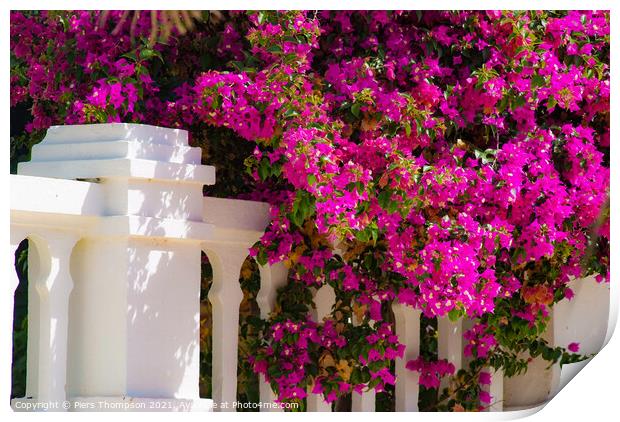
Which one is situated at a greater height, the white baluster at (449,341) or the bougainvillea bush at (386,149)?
the bougainvillea bush at (386,149)

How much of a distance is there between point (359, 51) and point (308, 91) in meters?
0.58

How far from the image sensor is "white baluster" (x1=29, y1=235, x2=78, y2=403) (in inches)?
174

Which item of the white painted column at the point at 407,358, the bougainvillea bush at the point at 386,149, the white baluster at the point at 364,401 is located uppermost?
the bougainvillea bush at the point at 386,149

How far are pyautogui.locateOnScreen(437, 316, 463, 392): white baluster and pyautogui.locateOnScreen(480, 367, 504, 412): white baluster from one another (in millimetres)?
164

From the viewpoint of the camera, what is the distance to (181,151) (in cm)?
476

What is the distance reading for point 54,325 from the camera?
4.43 metres

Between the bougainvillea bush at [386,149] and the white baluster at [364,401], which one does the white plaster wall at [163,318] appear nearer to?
the bougainvillea bush at [386,149]

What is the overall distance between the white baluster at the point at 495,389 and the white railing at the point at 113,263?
5.13 ft

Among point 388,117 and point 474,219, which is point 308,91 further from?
point 474,219

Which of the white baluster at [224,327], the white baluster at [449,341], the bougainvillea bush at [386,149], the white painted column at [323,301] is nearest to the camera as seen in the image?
the bougainvillea bush at [386,149]

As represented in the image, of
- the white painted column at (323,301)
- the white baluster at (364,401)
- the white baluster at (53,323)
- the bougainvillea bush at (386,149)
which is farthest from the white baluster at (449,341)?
the white baluster at (53,323)

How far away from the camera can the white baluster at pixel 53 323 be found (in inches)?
174
